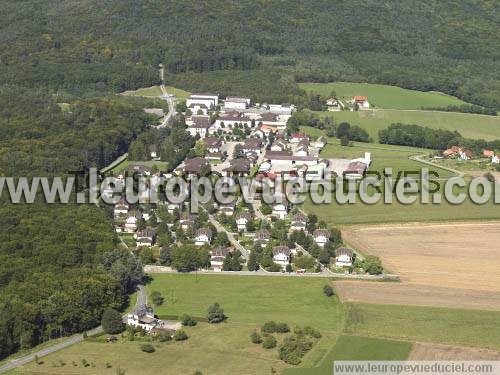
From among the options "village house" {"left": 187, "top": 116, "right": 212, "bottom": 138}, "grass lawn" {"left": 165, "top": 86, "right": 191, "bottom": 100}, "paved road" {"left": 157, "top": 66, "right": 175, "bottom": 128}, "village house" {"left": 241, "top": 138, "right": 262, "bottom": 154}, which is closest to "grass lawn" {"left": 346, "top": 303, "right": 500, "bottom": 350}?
"village house" {"left": 241, "top": 138, "right": 262, "bottom": 154}

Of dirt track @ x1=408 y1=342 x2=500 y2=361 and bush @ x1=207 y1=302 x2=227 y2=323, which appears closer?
dirt track @ x1=408 y1=342 x2=500 y2=361

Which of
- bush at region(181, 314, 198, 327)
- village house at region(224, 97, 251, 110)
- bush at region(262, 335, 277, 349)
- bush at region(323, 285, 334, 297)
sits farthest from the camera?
village house at region(224, 97, 251, 110)

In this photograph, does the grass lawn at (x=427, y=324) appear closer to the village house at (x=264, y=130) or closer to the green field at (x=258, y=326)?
the green field at (x=258, y=326)

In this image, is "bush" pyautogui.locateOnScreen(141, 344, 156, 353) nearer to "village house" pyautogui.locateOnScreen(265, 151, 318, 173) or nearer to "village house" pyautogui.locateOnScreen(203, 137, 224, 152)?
"village house" pyautogui.locateOnScreen(265, 151, 318, 173)

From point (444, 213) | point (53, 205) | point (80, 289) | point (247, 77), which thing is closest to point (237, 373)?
point (80, 289)

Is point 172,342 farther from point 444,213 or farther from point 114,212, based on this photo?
point 444,213

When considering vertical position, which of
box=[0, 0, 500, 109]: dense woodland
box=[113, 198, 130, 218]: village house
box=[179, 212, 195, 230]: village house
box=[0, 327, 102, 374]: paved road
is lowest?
box=[0, 327, 102, 374]: paved road
